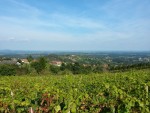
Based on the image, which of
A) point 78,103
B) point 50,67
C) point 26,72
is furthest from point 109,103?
point 50,67

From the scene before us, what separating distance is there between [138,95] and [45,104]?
255cm

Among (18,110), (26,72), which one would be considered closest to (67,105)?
(18,110)

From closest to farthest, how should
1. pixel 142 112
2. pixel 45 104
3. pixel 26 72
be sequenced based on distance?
1. pixel 45 104
2. pixel 142 112
3. pixel 26 72

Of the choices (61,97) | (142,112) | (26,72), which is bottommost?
(26,72)

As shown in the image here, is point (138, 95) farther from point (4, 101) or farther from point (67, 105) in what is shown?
point (4, 101)

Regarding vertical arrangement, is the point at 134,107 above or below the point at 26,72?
above

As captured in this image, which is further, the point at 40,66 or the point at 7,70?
the point at 40,66

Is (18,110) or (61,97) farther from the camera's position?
(61,97)

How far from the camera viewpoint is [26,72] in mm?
55500

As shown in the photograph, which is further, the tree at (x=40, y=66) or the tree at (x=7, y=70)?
the tree at (x=40, y=66)

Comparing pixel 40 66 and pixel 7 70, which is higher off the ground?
pixel 40 66

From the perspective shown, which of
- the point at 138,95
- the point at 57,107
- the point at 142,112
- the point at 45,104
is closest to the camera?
the point at 57,107

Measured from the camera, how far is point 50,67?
197 ft

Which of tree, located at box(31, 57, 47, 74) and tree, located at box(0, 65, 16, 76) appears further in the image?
tree, located at box(31, 57, 47, 74)
